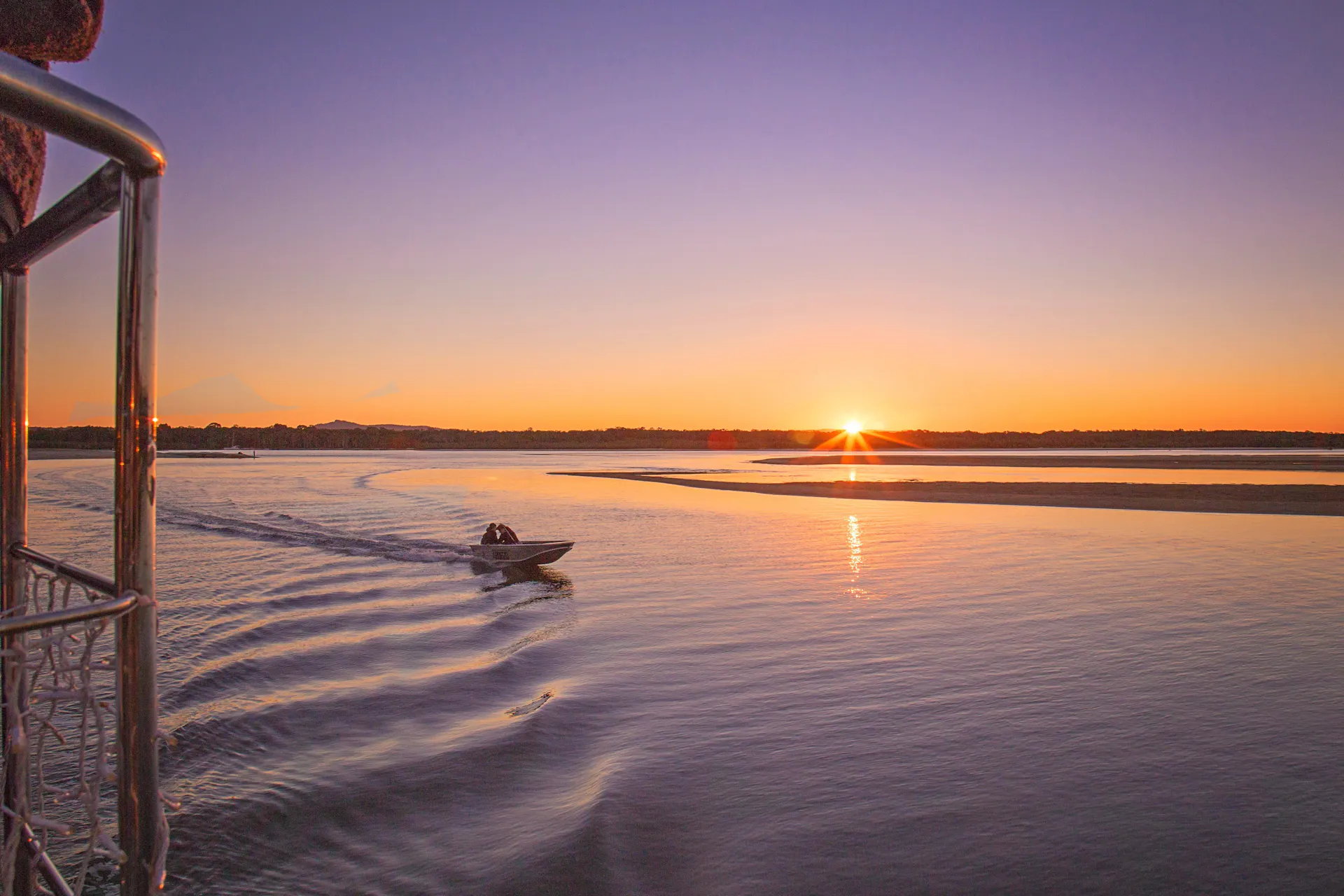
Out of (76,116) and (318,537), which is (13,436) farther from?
(318,537)

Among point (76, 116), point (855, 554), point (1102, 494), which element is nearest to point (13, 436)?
point (76, 116)

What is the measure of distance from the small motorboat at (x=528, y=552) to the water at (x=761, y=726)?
0.54 m

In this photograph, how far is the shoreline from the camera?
53.7 meters

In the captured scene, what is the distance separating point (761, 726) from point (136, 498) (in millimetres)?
5970

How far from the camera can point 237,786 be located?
20.9 ft

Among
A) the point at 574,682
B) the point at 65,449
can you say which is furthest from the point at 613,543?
the point at 65,449

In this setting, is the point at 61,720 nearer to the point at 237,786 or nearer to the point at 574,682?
the point at 237,786

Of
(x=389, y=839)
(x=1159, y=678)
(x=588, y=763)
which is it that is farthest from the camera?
(x=1159, y=678)

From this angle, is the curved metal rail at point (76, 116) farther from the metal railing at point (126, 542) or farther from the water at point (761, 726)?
the water at point (761, 726)

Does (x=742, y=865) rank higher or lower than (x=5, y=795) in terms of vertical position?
lower

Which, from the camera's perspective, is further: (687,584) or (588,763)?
(687,584)

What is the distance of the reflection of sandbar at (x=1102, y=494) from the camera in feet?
98.3

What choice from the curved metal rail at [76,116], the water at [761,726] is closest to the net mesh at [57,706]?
the curved metal rail at [76,116]

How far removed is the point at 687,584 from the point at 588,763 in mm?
8311
